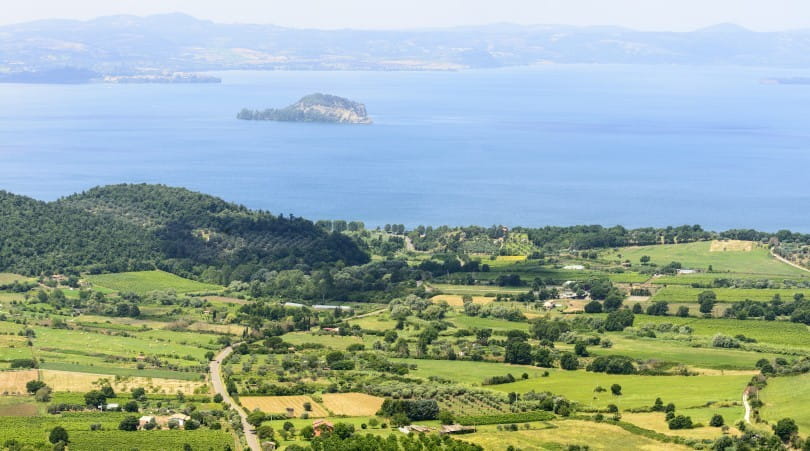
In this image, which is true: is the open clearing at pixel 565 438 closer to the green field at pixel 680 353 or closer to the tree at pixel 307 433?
the tree at pixel 307 433

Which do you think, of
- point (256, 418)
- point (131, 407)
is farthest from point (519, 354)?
point (131, 407)

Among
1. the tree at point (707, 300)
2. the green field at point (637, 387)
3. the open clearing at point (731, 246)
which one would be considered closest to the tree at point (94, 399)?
the green field at point (637, 387)

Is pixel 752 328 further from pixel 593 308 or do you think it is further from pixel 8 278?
pixel 8 278

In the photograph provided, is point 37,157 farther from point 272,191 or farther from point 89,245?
point 89,245

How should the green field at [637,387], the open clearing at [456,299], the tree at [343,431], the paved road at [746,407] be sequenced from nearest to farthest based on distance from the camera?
1. the tree at [343,431]
2. the paved road at [746,407]
3. the green field at [637,387]
4. the open clearing at [456,299]

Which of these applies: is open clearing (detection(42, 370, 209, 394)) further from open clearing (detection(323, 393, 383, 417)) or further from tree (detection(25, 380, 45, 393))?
open clearing (detection(323, 393, 383, 417))

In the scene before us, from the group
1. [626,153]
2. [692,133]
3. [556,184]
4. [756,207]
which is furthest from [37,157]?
[692,133]
